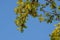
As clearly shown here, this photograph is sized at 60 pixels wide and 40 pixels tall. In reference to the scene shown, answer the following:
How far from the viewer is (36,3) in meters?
17.5

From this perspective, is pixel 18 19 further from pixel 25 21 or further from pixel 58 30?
pixel 58 30

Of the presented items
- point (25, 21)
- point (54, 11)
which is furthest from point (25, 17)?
point (54, 11)

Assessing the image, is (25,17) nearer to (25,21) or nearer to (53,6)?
(25,21)

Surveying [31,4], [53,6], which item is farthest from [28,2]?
[53,6]

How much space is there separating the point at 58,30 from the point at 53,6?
5.48 feet

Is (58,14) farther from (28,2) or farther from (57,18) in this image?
(28,2)

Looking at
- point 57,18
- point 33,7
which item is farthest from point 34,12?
point 57,18

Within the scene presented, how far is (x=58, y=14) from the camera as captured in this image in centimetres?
1780

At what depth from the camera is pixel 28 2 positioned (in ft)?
57.1

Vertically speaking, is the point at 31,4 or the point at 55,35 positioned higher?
the point at 31,4

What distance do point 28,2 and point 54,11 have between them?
185cm

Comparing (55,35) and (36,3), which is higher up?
(36,3)

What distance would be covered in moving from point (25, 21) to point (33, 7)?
3.60ft

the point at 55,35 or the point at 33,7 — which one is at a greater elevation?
the point at 33,7
